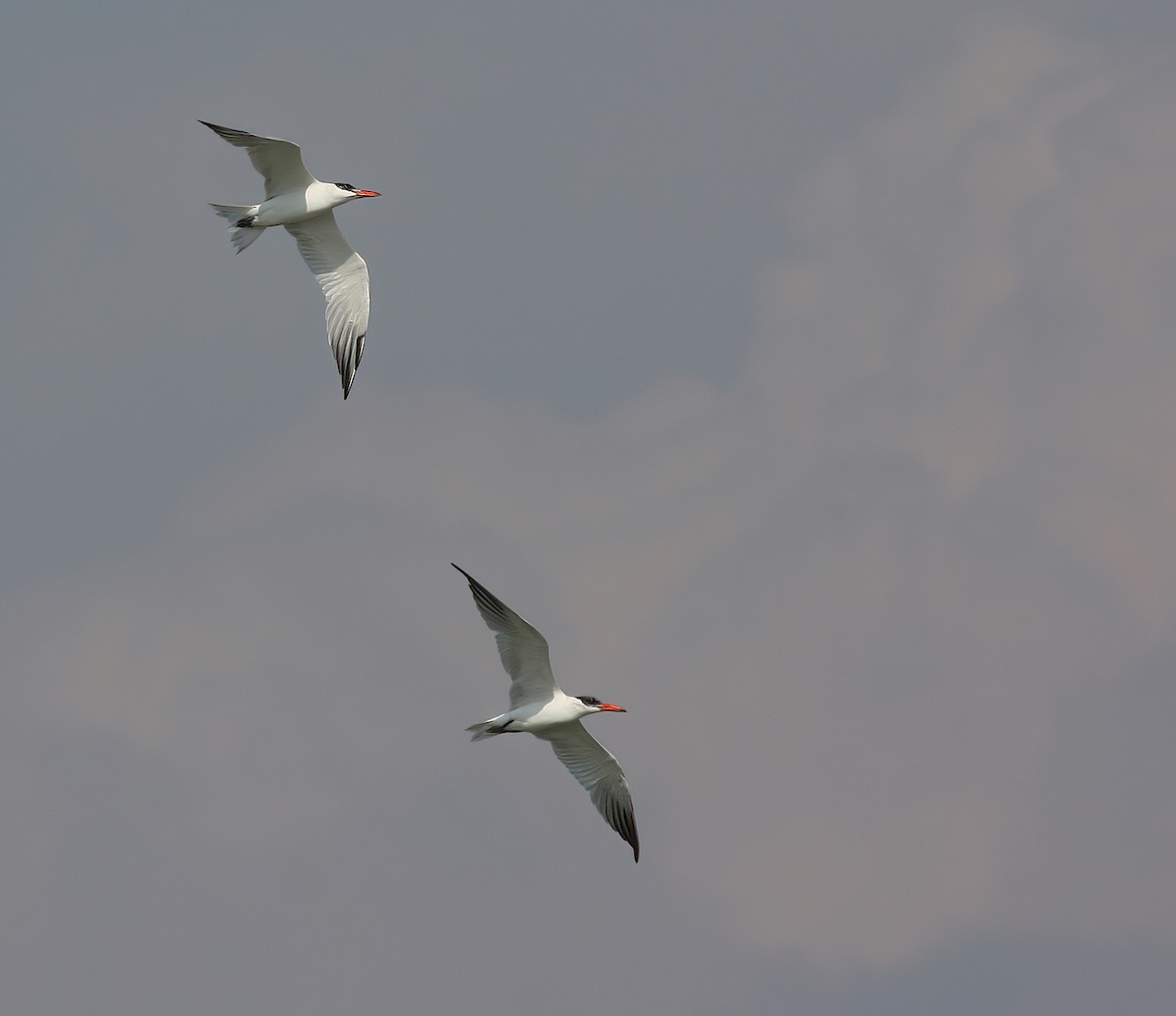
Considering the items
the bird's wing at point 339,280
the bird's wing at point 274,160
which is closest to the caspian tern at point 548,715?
the bird's wing at point 339,280

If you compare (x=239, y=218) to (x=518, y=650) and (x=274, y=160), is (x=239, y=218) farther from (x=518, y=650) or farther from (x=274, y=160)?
(x=518, y=650)

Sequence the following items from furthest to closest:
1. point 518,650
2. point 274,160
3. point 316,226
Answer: point 316,226 < point 274,160 < point 518,650

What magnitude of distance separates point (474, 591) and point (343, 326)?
6.44 m

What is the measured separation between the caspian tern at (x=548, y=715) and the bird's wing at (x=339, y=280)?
5730 millimetres

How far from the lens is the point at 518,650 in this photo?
25828 mm

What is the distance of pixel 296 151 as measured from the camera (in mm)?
27828

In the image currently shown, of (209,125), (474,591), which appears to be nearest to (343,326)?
(209,125)

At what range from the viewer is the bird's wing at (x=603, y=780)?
2823cm

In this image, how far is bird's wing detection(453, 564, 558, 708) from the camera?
2511 cm

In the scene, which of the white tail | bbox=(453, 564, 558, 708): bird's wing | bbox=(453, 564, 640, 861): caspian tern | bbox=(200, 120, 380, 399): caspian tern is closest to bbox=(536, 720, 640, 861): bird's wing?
bbox=(453, 564, 640, 861): caspian tern

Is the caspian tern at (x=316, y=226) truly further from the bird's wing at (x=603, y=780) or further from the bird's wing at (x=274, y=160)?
the bird's wing at (x=603, y=780)

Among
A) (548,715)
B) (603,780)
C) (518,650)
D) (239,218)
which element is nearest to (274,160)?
(239,218)

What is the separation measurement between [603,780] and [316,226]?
962 centimetres

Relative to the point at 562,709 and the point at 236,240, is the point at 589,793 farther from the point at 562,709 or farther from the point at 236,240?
Result: the point at 236,240
